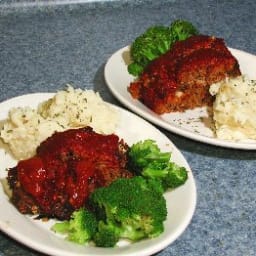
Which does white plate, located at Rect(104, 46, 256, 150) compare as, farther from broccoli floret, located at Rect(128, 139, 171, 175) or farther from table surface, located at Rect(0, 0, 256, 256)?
broccoli floret, located at Rect(128, 139, 171, 175)

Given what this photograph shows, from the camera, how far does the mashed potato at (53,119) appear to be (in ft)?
6.02

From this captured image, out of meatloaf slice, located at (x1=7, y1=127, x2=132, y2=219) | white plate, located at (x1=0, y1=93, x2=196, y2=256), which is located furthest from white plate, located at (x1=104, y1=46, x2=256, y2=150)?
meatloaf slice, located at (x1=7, y1=127, x2=132, y2=219)

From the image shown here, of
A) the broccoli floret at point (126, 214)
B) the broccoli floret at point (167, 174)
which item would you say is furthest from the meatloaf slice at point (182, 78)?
the broccoli floret at point (126, 214)

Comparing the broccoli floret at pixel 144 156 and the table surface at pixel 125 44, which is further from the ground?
the broccoli floret at pixel 144 156

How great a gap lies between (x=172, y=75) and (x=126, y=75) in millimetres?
232

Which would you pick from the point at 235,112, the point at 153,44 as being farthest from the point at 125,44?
the point at 235,112

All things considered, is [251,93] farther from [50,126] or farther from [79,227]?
[79,227]

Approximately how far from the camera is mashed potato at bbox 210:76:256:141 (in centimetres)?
210

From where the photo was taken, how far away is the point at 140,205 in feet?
4.97

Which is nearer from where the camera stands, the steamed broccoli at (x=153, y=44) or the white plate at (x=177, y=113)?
the white plate at (x=177, y=113)

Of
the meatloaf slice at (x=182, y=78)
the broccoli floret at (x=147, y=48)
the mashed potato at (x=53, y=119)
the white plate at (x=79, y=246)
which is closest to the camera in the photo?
the white plate at (x=79, y=246)

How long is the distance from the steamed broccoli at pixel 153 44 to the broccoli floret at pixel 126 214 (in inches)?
41.4

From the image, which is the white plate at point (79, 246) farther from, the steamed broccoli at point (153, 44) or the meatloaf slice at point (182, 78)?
the steamed broccoli at point (153, 44)

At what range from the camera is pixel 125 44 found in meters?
2.86
